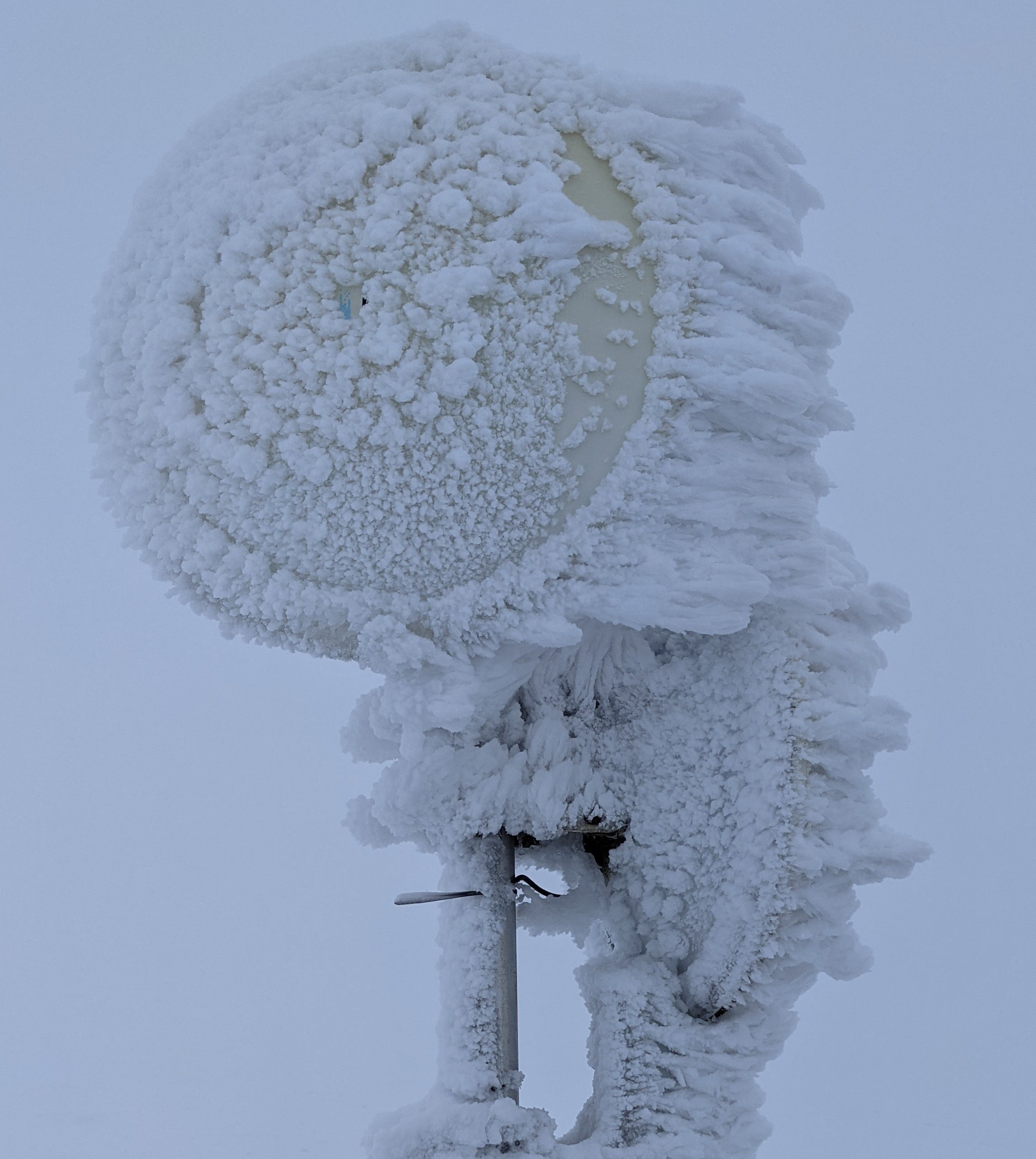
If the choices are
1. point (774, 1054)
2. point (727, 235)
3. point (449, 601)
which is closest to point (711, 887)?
point (774, 1054)

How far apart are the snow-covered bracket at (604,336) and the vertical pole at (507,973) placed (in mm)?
226

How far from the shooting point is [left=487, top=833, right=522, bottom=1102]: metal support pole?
2.30ft

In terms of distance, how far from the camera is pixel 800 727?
0.63 meters

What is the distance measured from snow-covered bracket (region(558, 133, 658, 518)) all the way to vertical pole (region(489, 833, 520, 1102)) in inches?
8.9

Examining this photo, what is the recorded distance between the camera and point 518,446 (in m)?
0.60

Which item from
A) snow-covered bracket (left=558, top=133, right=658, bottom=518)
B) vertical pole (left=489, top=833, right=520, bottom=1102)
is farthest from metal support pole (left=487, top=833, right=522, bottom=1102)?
snow-covered bracket (left=558, top=133, right=658, bottom=518)

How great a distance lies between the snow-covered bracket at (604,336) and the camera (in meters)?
0.60

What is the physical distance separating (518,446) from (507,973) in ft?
0.96

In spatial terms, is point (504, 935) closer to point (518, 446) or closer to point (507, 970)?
point (507, 970)

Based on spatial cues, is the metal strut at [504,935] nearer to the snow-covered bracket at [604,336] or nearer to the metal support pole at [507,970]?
the metal support pole at [507,970]

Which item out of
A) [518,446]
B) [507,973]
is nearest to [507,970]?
[507,973]

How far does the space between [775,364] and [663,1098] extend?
37 cm

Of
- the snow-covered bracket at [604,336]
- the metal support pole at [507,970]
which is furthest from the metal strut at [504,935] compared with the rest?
the snow-covered bracket at [604,336]

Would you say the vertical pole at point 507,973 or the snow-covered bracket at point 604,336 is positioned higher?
the snow-covered bracket at point 604,336
